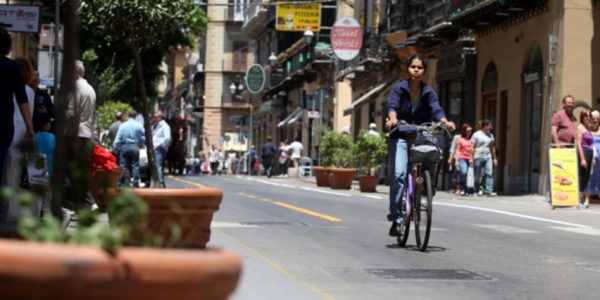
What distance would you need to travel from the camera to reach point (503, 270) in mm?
9500

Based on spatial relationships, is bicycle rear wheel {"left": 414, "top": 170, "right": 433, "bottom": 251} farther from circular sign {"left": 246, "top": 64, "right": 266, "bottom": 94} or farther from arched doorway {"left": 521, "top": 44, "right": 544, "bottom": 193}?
circular sign {"left": 246, "top": 64, "right": 266, "bottom": 94}

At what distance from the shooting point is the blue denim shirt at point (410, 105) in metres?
11.6

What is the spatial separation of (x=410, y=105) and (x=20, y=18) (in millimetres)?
9286

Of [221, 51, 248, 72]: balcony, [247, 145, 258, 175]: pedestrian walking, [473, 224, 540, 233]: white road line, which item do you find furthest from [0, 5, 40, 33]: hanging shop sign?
[221, 51, 248, 72]: balcony

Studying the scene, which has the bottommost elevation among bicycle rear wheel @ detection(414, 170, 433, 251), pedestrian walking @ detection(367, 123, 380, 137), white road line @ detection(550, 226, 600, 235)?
white road line @ detection(550, 226, 600, 235)

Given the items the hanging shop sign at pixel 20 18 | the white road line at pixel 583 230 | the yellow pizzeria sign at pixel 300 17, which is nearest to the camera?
the white road line at pixel 583 230

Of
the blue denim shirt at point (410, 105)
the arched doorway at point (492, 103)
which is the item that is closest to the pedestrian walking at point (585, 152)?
the arched doorway at point (492, 103)

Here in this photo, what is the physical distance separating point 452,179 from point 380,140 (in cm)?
493

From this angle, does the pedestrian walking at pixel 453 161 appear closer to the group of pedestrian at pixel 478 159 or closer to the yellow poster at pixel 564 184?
the group of pedestrian at pixel 478 159

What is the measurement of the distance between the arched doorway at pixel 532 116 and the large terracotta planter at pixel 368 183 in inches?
140

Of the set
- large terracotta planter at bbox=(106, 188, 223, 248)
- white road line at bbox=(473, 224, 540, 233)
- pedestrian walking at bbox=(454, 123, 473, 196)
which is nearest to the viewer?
large terracotta planter at bbox=(106, 188, 223, 248)

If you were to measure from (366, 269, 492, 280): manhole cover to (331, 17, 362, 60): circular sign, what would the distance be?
34764 mm

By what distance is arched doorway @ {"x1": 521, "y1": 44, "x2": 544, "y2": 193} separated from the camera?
28.7 m

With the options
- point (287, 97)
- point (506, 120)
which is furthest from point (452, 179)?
point (287, 97)
